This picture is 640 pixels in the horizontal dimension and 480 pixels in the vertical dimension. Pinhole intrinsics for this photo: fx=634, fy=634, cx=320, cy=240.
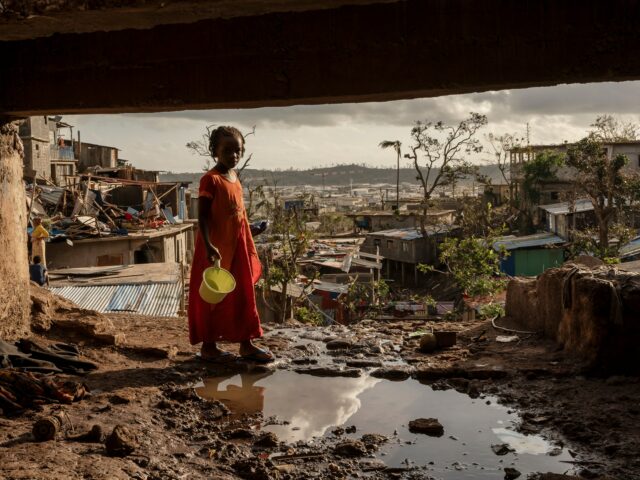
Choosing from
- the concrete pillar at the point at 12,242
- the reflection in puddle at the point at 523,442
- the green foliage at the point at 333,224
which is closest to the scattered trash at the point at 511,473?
the reflection in puddle at the point at 523,442

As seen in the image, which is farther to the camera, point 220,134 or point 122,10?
point 220,134

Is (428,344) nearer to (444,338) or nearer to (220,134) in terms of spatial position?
(444,338)

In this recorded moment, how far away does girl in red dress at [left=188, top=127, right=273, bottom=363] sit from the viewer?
465 centimetres

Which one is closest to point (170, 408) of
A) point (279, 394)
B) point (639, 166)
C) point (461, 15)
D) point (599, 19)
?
point (279, 394)

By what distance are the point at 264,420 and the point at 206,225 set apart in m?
1.61

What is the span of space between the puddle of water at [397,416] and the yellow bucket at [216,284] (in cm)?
58

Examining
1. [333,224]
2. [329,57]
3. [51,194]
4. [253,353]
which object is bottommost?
[333,224]

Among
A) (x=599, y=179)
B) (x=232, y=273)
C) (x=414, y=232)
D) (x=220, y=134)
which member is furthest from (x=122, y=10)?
(x=414, y=232)

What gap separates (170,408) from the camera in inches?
146

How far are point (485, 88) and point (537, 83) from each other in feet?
0.86

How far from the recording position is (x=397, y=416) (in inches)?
142

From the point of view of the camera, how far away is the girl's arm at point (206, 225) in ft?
14.8

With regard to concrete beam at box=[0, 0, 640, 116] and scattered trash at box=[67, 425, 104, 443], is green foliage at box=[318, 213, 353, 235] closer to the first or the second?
concrete beam at box=[0, 0, 640, 116]

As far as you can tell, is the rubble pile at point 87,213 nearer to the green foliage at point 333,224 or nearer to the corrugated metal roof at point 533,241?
the corrugated metal roof at point 533,241
